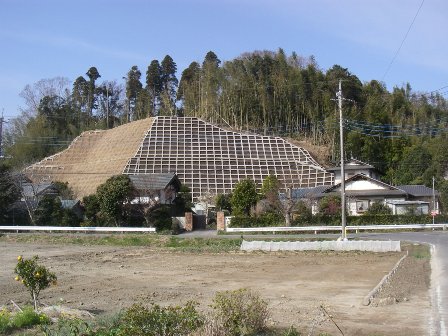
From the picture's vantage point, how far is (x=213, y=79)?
82.7 m

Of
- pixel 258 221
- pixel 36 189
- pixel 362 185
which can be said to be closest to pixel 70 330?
pixel 258 221

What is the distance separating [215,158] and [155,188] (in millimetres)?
20714

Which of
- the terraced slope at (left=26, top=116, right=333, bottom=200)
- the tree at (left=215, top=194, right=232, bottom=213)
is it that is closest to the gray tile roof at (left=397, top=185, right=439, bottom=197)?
the terraced slope at (left=26, top=116, right=333, bottom=200)

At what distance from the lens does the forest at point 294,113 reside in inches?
2901

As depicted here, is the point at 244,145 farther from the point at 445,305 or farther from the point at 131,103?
the point at 445,305

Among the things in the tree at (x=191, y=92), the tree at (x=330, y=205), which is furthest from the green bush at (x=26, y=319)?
the tree at (x=191, y=92)

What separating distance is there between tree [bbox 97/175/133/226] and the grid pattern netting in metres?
18.7

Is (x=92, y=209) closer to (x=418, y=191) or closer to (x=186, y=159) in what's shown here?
(x=186, y=159)

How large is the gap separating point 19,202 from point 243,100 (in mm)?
38092

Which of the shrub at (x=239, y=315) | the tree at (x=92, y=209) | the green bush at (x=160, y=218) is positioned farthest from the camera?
the tree at (x=92, y=209)

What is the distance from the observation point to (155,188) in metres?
51.2

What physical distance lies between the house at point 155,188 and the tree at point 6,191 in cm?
997

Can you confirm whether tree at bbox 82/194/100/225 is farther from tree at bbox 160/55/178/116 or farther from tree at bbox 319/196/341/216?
tree at bbox 160/55/178/116

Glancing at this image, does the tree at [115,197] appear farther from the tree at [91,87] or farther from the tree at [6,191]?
the tree at [91,87]
